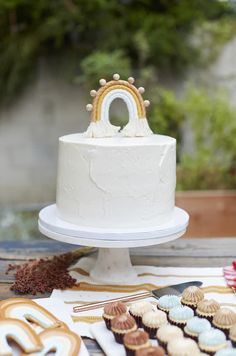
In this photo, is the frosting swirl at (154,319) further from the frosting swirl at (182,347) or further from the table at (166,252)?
the table at (166,252)

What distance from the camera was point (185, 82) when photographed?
364 cm

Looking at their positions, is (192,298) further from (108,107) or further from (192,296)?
(108,107)

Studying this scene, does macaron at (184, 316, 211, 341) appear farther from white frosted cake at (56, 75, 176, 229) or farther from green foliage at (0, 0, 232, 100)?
green foliage at (0, 0, 232, 100)

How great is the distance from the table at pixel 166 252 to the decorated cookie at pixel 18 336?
32 centimetres

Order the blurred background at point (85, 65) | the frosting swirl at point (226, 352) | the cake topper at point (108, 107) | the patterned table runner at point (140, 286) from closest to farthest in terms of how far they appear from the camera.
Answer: the frosting swirl at point (226, 352), the patterned table runner at point (140, 286), the cake topper at point (108, 107), the blurred background at point (85, 65)

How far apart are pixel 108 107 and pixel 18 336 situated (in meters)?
0.55

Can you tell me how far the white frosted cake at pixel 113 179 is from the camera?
1.02 metres

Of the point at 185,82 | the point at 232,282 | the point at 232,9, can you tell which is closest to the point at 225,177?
the point at 185,82

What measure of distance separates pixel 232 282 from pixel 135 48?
275 centimetres

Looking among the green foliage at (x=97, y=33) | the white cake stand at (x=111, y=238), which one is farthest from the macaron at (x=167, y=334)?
the green foliage at (x=97, y=33)

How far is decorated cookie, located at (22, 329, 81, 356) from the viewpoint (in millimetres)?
767

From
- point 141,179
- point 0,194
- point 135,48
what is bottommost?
point 0,194

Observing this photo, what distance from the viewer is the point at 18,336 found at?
0.79m

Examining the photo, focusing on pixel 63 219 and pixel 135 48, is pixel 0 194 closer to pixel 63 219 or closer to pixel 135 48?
pixel 135 48
